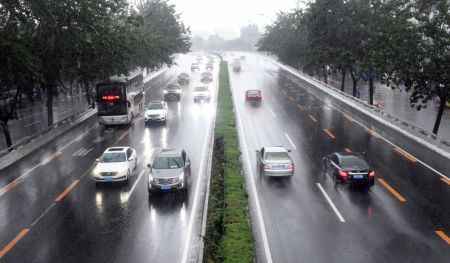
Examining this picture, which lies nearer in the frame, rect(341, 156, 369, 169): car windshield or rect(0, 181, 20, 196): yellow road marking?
rect(341, 156, 369, 169): car windshield

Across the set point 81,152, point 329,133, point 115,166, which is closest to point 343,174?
point 115,166

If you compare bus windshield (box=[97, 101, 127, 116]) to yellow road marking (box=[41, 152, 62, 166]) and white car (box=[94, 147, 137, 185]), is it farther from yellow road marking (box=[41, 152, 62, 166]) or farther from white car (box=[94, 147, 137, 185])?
white car (box=[94, 147, 137, 185])

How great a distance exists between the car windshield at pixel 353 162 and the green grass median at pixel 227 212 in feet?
18.8

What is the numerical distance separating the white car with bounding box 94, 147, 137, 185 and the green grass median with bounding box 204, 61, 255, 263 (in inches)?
194

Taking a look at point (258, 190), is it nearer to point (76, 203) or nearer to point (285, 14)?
point (76, 203)

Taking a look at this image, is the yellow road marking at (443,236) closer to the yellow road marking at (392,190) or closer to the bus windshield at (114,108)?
the yellow road marking at (392,190)

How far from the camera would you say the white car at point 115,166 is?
27.3m

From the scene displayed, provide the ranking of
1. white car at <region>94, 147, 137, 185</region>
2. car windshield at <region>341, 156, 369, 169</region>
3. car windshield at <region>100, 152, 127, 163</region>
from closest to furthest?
car windshield at <region>341, 156, 369, 169</region>, white car at <region>94, 147, 137, 185</region>, car windshield at <region>100, 152, 127, 163</region>

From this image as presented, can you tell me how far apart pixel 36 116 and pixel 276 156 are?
39.1 m

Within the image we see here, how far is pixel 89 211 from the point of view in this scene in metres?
23.7

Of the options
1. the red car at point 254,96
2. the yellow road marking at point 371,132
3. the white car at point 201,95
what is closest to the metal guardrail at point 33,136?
the white car at point 201,95

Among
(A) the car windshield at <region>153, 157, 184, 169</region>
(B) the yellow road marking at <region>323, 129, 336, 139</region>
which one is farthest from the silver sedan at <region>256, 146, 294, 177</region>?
(B) the yellow road marking at <region>323, 129, 336, 139</region>

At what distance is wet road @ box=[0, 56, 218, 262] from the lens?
19.2m

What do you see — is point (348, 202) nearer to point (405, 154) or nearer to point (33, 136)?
point (405, 154)
